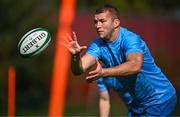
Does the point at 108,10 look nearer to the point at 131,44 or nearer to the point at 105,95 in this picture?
the point at 131,44

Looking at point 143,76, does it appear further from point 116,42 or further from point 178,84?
point 178,84

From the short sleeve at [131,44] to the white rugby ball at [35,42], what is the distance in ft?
3.31

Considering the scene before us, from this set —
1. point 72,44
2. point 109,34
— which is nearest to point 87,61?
point 109,34

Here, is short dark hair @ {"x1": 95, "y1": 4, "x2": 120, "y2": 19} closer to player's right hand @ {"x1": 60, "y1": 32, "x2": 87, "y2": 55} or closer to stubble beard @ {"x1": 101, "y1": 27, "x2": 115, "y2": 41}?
stubble beard @ {"x1": 101, "y1": 27, "x2": 115, "y2": 41}

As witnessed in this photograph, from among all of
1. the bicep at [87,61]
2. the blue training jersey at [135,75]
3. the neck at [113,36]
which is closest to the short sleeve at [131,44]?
the blue training jersey at [135,75]

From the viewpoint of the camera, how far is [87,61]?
917 cm

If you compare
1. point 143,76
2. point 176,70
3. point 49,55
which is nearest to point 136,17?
point 176,70

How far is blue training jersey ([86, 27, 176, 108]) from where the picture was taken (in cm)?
920

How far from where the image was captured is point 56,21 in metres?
26.6

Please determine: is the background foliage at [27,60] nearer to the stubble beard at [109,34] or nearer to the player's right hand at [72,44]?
the stubble beard at [109,34]

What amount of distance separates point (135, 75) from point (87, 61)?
70 centimetres

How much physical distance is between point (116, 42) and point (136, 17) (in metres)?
20.6

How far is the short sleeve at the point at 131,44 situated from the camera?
8.90m

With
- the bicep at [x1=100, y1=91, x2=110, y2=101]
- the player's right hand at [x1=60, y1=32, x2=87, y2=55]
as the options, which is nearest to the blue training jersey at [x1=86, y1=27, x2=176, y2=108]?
the bicep at [x1=100, y1=91, x2=110, y2=101]
